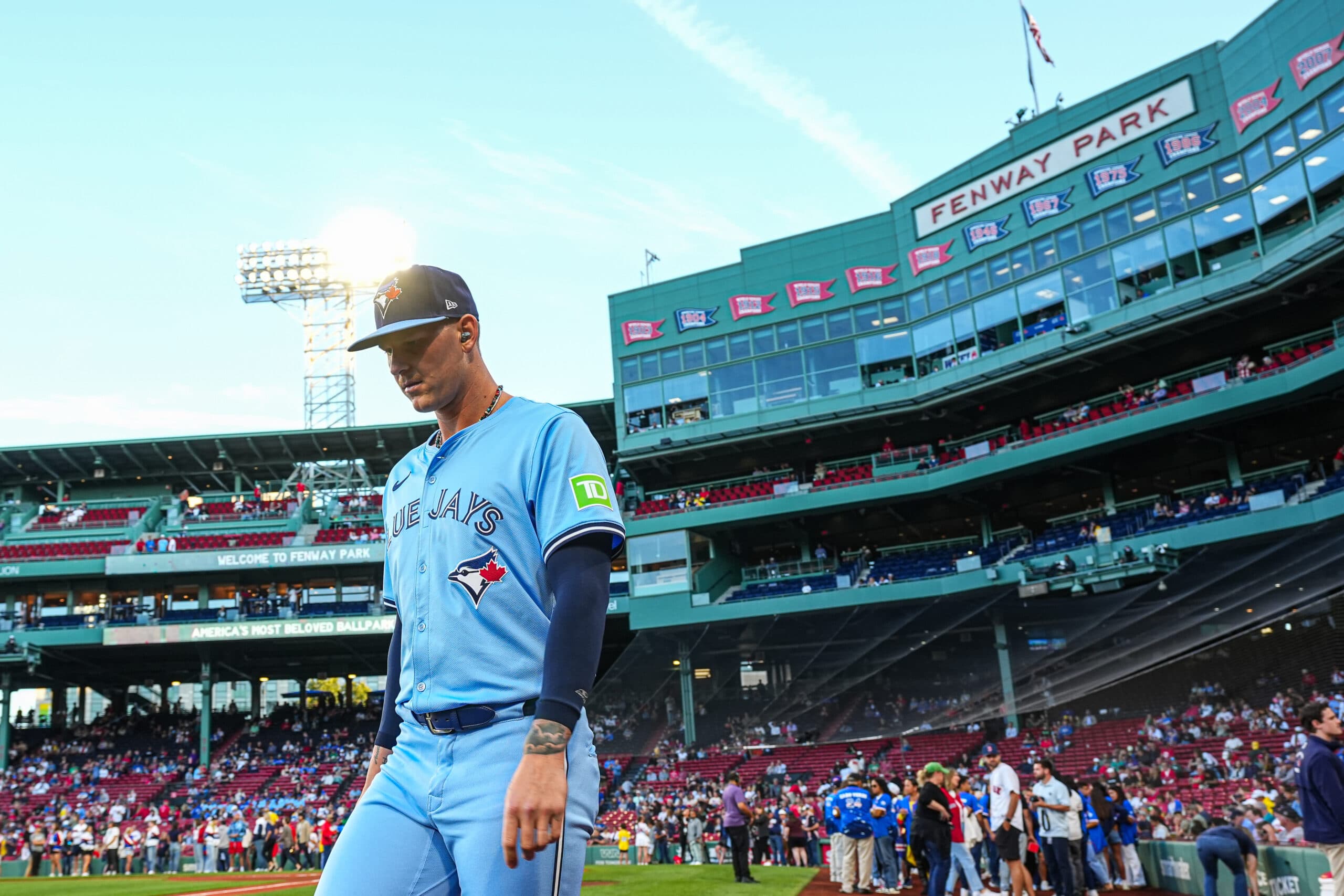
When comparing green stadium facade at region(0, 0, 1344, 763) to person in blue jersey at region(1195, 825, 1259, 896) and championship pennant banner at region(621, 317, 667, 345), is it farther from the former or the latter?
person in blue jersey at region(1195, 825, 1259, 896)

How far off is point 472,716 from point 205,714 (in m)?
43.5

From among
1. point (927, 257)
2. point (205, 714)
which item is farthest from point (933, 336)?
point (205, 714)

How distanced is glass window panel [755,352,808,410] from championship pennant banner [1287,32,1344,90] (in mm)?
18037

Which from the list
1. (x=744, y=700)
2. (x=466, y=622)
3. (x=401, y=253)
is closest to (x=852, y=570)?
(x=744, y=700)

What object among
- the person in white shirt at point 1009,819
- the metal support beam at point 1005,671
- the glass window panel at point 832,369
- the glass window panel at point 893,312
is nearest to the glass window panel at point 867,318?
the glass window panel at point 893,312

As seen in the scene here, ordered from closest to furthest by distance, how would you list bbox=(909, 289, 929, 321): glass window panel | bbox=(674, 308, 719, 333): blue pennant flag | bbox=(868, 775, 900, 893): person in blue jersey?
bbox=(868, 775, 900, 893): person in blue jersey
bbox=(909, 289, 929, 321): glass window panel
bbox=(674, 308, 719, 333): blue pennant flag

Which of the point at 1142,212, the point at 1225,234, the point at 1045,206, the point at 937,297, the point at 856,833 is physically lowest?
the point at 856,833

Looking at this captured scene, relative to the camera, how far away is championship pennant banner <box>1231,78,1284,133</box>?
3212 centimetres

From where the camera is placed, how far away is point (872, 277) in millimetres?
41562

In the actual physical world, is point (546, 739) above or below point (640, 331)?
below

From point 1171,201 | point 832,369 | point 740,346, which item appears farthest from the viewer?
point 740,346

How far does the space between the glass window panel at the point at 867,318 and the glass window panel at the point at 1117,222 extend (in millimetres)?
8652

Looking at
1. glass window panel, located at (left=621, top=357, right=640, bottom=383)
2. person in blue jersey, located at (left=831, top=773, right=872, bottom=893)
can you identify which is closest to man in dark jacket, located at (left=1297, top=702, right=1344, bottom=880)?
person in blue jersey, located at (left=831, top=773, right=872, bottom=893)

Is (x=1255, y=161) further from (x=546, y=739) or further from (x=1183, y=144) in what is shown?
(x=546, y=739)
